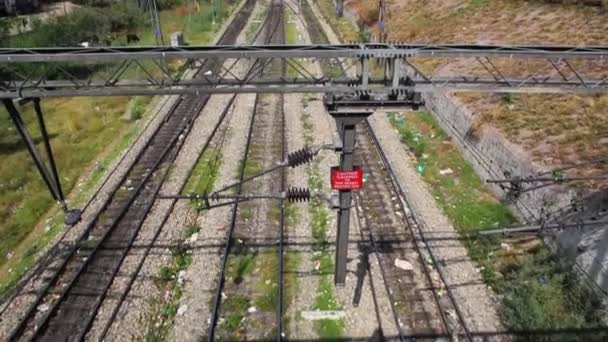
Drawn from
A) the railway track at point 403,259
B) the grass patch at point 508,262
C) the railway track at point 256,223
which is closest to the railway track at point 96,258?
the railway track at point 256,223

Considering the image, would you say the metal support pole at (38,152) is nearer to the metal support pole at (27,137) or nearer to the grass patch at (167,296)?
the metal support pole at (27,137)

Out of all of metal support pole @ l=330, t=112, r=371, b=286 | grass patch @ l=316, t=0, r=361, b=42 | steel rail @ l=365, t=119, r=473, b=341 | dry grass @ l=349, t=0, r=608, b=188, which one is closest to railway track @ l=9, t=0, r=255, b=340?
metal support pole @ l=330, t=112, r=371, b=286

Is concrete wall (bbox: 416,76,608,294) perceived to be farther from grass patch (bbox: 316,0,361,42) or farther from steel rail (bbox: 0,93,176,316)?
grass patch (bbox: 316,0,361,42)

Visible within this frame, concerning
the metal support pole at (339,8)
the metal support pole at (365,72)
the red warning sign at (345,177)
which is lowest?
the red warning sign at (345,177)

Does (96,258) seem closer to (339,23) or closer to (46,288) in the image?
(46,288)

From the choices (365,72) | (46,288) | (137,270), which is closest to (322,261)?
(137,270)

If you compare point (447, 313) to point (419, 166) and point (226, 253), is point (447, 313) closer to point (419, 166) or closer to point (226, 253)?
point (226, 253)

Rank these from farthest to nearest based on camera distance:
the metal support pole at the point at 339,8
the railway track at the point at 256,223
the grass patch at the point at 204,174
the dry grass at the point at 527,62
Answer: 1. the metal support pole at the point at 339,8
2. the grass patch at the point at 204,174
3. the dry grass at the point at 527,62
4. the railway track at the point at 256,223
